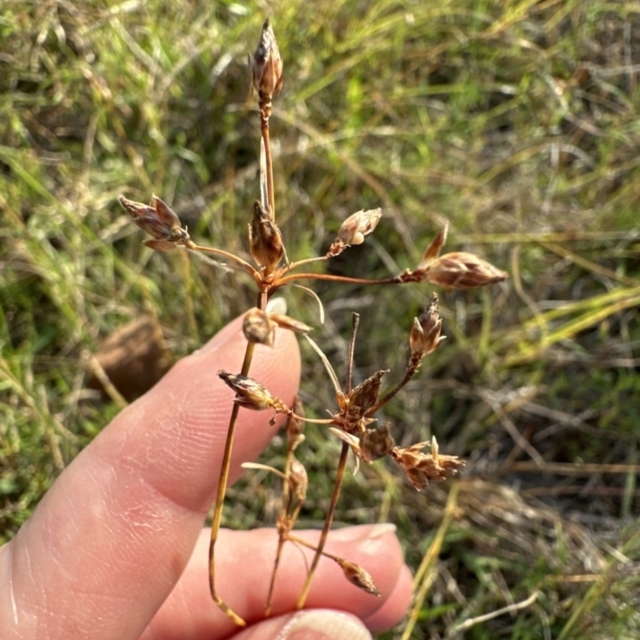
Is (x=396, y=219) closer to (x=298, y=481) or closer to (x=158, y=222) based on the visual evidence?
(x=298, y=481)

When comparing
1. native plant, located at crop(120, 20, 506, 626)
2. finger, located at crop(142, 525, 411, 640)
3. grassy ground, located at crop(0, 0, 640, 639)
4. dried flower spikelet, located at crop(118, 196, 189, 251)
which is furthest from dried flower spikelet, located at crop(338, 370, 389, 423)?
grassy ground, located at crop(0, 0, 640, 639)

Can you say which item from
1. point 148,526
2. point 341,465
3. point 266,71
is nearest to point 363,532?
point 148,526

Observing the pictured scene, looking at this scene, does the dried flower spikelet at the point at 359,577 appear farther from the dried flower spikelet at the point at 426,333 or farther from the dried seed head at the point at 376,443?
the dried flower spikelet at the point at 426,333

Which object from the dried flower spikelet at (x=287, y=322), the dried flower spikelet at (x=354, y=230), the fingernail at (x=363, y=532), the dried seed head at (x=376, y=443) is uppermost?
the dried flower spikelet at (x=354, y=230)

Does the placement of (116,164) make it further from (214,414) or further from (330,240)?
(214,414)

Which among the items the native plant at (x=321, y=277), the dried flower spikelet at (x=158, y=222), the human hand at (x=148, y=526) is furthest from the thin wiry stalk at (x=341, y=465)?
the human hand at (x=148, y=526)

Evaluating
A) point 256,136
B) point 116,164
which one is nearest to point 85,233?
point 116,164
